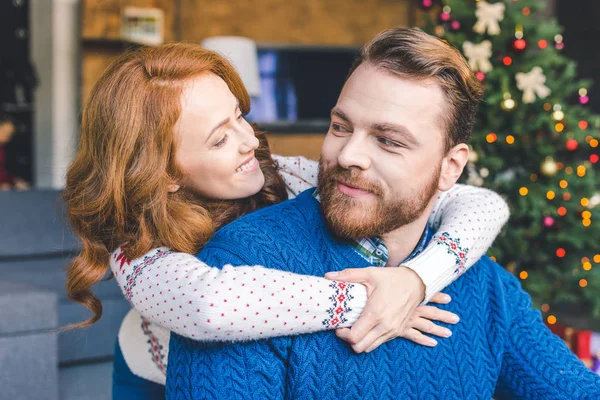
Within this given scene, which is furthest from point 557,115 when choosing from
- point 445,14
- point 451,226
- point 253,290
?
point 253,290

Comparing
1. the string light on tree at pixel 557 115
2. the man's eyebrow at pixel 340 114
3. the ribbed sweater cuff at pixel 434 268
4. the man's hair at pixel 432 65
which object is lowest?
the ribbed sweater cuff at pixel 434 268

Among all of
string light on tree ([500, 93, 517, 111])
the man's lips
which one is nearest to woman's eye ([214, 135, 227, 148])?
the man's lips

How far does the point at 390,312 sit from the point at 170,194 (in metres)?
0.55

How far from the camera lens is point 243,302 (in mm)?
1039

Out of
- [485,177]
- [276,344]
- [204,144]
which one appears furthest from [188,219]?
[485,177]

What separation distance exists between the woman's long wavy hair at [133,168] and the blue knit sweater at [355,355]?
191 millimetres

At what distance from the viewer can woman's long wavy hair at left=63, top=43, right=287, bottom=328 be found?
1.31m

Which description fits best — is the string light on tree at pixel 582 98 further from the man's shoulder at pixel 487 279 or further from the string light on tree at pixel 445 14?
the man's shoulder at pixel 487 279

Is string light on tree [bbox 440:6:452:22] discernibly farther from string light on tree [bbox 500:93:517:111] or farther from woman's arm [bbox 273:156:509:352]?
woman's arm [bbox 273:156:509:352]

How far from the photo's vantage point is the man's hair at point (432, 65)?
3.87 feet

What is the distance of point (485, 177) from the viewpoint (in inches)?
128

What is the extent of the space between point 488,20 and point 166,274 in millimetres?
2526

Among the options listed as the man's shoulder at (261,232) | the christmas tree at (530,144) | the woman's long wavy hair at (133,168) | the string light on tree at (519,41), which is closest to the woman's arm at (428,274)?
the man's shoulder at (261,232)

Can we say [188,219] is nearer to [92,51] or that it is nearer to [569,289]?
[569,289]
